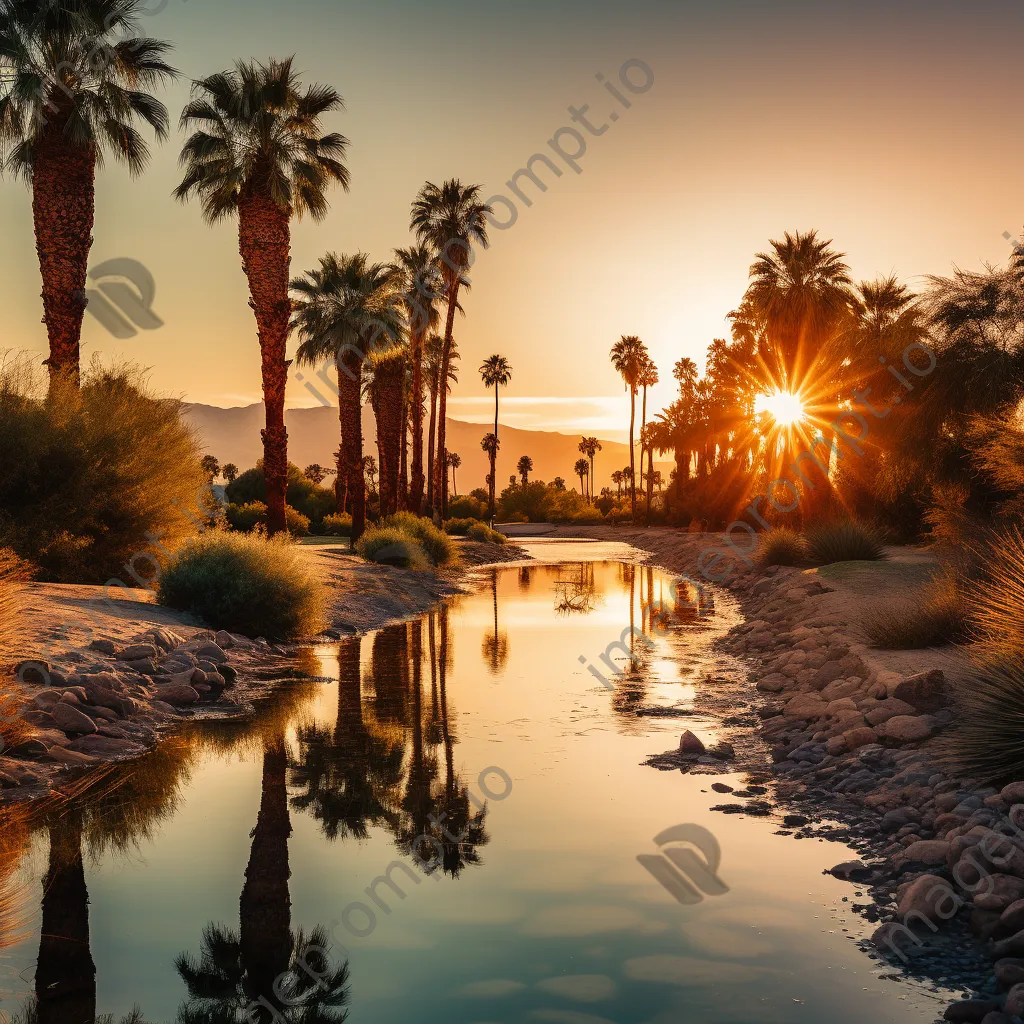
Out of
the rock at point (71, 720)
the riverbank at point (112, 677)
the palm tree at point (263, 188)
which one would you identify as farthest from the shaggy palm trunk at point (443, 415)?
the rock at point (71, 720)

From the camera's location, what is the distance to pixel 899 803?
883cm

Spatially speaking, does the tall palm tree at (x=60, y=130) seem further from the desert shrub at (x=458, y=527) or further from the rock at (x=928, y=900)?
the desert shrub at (x=458, y=527)

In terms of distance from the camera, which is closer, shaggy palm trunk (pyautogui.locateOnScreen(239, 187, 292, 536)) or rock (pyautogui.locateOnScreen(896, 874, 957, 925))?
rock (pyautogui.locateOnScreen(896, 874, 957, 925))

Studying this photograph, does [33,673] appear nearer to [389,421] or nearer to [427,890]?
[427,890]

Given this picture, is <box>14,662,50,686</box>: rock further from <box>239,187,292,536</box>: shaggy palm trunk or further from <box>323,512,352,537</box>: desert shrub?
<box>323,512,352,537</box>: desert shrub

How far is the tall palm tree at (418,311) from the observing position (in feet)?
165

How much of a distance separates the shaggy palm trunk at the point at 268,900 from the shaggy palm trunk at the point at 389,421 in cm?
4080

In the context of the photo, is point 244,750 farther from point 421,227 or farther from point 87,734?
point 421,227

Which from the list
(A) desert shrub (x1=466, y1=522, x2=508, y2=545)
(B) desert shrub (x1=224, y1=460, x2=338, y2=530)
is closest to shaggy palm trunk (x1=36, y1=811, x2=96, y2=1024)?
Result: (A) desert shrub (x1=466, y1=522, x2=508, y2=545)

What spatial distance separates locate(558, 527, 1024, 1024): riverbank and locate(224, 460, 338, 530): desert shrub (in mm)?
53133

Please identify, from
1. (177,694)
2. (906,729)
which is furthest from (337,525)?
(906,729)

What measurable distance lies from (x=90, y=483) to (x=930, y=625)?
15489mm

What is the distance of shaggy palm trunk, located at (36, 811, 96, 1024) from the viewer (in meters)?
5.50

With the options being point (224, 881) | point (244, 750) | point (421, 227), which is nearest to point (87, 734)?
point (244, 750)
